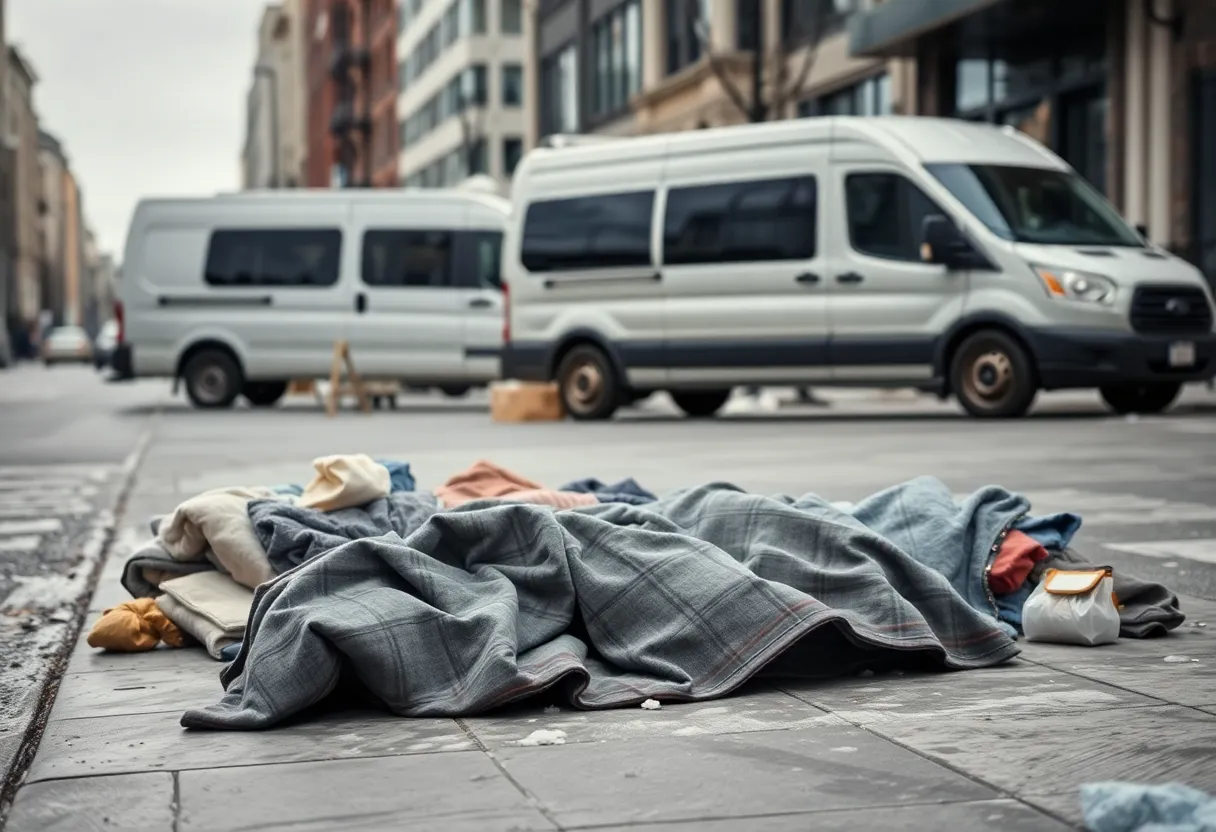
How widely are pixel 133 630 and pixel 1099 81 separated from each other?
19428mm

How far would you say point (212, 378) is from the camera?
75.9 ft

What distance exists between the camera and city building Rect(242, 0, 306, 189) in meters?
121

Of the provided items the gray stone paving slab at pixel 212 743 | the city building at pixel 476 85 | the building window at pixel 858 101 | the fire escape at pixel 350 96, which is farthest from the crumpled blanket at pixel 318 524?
the fire escape at pixel 350 96

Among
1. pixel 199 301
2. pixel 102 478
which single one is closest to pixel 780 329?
pixel 102 478

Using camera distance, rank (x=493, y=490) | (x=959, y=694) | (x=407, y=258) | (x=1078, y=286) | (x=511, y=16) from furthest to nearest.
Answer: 1. (x=511, y=16)
2. (x=407, y=258)
3. (x=1078, y=286)
4. (x=493, y=490)
5. (x=959, y=694)

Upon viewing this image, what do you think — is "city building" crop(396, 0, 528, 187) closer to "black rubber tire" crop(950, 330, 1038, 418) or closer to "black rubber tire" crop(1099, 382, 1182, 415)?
"black rubber tire" crop(1099, 382, 1182, 415)

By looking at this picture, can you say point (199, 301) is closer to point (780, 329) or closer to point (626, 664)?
point (780, 329)

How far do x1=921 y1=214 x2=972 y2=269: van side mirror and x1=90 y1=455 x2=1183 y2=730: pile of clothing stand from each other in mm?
10617

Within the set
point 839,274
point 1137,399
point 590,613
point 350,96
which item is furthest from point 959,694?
point 350,96

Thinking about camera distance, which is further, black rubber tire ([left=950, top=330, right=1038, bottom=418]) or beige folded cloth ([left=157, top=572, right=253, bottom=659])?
black rubber tire ([left=950, top=330, right=1038, bottom=418])

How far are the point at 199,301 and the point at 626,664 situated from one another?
19.6 m

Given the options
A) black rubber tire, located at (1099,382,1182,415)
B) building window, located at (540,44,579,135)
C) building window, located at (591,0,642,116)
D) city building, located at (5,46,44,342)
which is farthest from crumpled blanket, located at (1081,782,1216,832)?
city building, located at (5,46,44,342)

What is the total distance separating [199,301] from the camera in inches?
913

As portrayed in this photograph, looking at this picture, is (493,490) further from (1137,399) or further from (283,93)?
(283,93)
